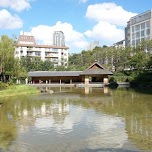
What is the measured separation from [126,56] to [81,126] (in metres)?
44.0

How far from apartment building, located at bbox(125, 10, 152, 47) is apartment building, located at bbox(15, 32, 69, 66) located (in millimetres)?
20704

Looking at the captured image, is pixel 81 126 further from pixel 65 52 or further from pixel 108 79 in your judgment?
pixel 65 52

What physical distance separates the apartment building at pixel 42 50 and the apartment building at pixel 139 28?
20704 millimetres

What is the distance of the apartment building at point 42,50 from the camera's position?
3187 inches

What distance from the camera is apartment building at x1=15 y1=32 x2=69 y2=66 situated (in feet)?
266

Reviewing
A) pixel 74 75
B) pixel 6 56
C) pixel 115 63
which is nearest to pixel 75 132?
pixel 6 56

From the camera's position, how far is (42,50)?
8344 cm

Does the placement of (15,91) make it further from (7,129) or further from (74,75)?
(74,75)

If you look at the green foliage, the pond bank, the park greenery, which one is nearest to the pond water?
the pond bank

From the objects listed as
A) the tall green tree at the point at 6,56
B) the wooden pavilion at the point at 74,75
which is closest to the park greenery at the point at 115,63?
the tall green tree at the point at 6,56

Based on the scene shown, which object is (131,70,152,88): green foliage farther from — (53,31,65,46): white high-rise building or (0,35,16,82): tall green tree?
(53,31,65,46): white high-rise building

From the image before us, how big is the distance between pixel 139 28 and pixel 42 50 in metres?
29.6

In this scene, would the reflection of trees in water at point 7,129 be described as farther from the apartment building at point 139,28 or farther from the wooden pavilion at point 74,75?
the apartment building at point 139,28

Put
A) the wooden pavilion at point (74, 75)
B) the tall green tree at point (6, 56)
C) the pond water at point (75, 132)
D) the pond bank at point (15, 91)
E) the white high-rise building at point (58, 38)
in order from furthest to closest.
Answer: the white high-rise building at point (58, 38), the wooden pavilion at point (74, 75), the tall green tree at point (6, 56), the pond bank at point (15, 91), the pond water at point (75, 132)
